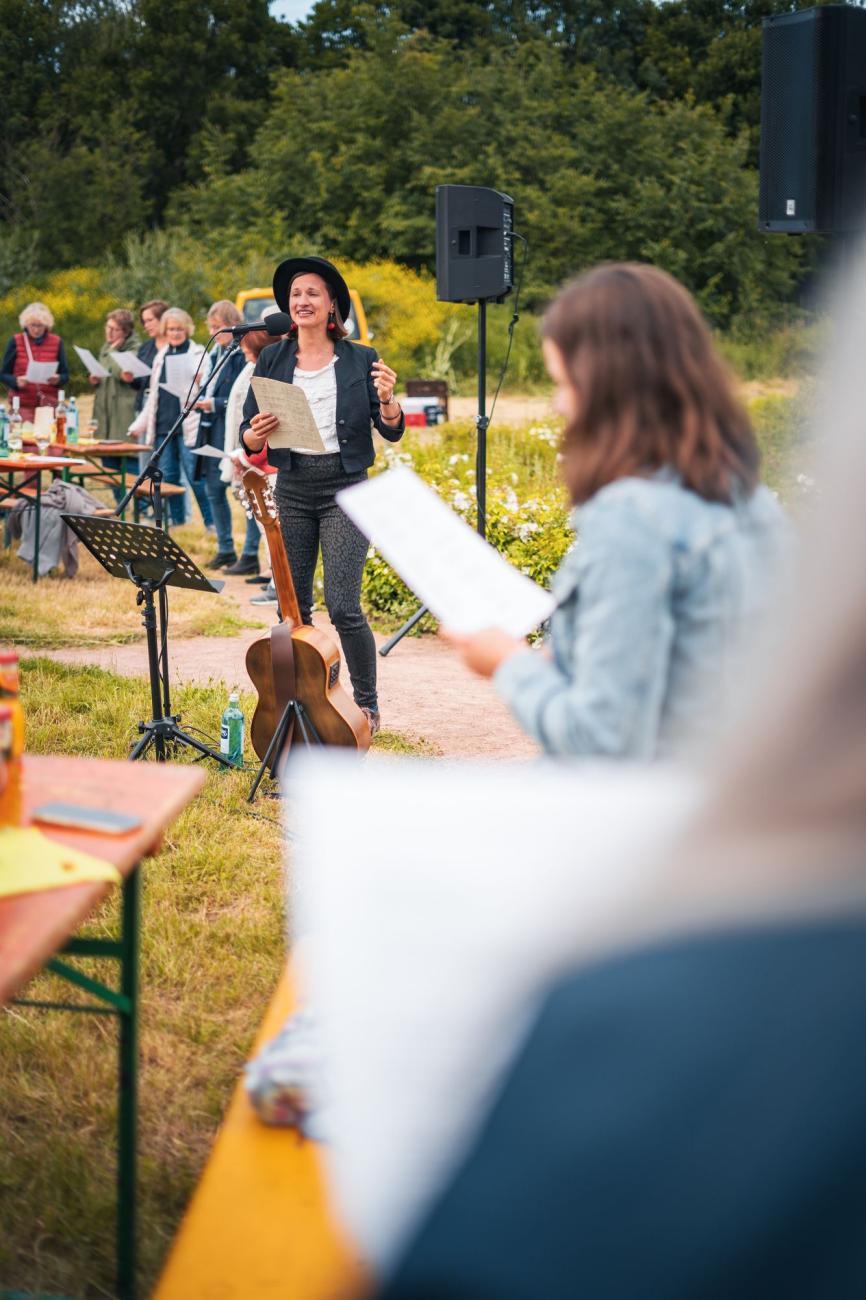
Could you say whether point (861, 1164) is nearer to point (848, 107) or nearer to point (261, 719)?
point (261, 719)

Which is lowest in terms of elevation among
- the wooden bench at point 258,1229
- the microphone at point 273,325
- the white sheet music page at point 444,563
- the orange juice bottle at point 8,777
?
the wooden bench at point 258,1229

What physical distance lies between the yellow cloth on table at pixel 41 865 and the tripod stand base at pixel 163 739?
3014 mm

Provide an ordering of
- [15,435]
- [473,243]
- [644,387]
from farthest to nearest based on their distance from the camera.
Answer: [15,435], [473,243], [644,387]

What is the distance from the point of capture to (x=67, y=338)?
24.9 meters

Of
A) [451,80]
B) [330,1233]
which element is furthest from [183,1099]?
[451,80]

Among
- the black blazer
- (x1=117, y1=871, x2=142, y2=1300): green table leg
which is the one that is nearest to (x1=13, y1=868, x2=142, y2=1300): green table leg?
(x1=117, y1=871, x2=142, y2=1300): green table leg

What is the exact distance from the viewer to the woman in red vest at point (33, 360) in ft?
36.1

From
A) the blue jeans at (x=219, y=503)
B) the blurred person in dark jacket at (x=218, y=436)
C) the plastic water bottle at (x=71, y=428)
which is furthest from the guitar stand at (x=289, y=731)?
the plastic water bottle at (x=71, y=428)

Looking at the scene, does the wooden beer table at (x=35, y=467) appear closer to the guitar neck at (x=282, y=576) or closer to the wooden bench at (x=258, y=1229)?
the guitar neck at (x=282, y=576)

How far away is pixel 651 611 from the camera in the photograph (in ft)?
6.18

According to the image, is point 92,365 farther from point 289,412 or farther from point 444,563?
point 444,563

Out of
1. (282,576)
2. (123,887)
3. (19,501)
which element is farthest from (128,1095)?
(19,501)

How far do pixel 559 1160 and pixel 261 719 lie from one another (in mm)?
3845

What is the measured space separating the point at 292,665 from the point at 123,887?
2.55m
